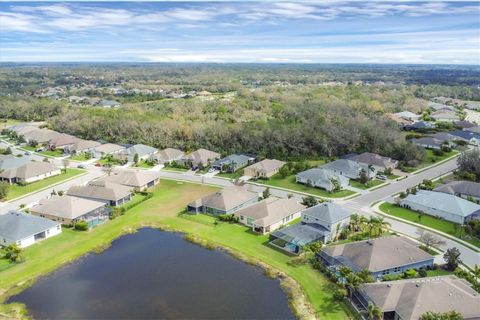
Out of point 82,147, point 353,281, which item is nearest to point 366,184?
point 353,281

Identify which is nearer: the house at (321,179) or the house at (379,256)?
the house at (379,256)

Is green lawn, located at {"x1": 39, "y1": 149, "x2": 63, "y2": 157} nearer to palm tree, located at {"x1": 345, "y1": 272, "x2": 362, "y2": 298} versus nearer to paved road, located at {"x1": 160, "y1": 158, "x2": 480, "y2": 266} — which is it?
paved road, located at {"x1": 160, "y1": 158, "x2": 480, "y2": 266}

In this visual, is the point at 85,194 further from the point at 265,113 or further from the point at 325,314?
the point at 265,113

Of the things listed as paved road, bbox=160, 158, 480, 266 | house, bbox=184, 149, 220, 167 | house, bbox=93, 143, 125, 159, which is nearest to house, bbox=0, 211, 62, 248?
paved road, bbox=160, 158, 480, 266

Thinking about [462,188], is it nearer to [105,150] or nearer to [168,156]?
[168,156]

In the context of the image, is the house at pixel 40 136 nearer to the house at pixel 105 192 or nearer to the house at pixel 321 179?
the house at pixel 105 192

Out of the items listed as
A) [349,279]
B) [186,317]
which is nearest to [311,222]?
[349,279]

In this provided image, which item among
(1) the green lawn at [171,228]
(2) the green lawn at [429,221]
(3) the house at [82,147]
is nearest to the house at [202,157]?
(1) the green lawn at [171,228]
